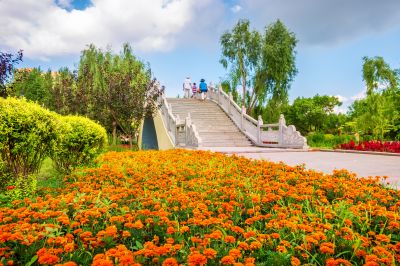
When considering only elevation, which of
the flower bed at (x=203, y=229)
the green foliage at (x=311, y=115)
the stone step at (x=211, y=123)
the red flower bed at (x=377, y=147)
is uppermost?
the green foliage at (x=311, y=115)

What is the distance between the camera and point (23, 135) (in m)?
6.24

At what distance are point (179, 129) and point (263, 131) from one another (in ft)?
16.7

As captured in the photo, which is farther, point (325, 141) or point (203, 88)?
point (203, 88)

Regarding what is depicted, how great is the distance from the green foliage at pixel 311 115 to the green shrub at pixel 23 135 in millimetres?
49401

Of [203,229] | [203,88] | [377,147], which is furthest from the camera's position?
[203,88]

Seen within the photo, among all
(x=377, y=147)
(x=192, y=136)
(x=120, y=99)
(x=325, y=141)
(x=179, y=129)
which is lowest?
(x=377, y=147)

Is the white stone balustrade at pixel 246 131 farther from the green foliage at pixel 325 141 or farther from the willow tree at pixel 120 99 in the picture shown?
the green foliage at pixel 325 141

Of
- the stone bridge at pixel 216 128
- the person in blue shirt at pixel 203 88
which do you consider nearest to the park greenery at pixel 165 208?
the stone bridge at pixel 216 128

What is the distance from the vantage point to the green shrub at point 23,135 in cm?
609

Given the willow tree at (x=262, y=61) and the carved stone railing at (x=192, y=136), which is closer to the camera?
the carved stone railing at (x=192, y=136)

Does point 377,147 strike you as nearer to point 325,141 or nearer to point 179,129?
point 325,141

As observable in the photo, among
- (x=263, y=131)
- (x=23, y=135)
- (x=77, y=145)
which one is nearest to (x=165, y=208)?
(x=23, y=135)

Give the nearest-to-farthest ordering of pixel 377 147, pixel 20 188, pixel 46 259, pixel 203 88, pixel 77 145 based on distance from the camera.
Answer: pixel 46 259 → pixel 20 188 → pixel 77 145 → pixel 377 147 → pixel 203 88

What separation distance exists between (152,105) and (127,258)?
58.8ft
